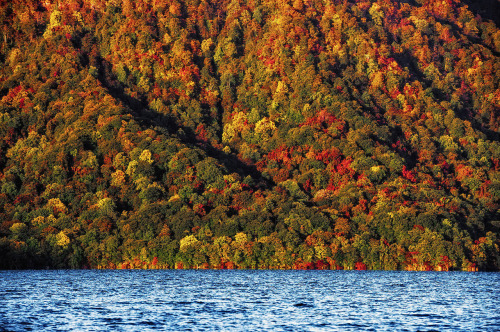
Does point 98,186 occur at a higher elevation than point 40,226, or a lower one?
higher

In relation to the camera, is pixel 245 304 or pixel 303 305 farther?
pixel 245 304

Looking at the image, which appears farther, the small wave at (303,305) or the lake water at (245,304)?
the small wave at (303,305)

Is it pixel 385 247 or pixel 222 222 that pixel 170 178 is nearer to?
pixel 222 222

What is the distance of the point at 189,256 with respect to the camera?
159 metres

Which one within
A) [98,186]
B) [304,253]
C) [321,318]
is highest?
[98,186]

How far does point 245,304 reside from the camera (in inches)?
3201

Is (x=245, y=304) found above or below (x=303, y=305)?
below

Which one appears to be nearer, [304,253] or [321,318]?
[321,318]

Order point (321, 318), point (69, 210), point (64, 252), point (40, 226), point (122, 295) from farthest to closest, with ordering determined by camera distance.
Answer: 1. point (69, 210)
2. point (40, 226)
3. point (64, 252)
4. point (122, 295)
5. point (321, 318)

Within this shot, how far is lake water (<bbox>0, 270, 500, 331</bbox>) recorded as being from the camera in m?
63.3

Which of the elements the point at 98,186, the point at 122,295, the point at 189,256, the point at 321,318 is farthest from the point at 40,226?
the point at 321,318

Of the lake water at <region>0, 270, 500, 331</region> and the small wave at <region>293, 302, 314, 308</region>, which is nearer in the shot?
the lake water at <region>0, 270, 500, 331</region>

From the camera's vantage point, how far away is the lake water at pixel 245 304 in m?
63.3

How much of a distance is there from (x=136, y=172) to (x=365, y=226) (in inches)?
2461
